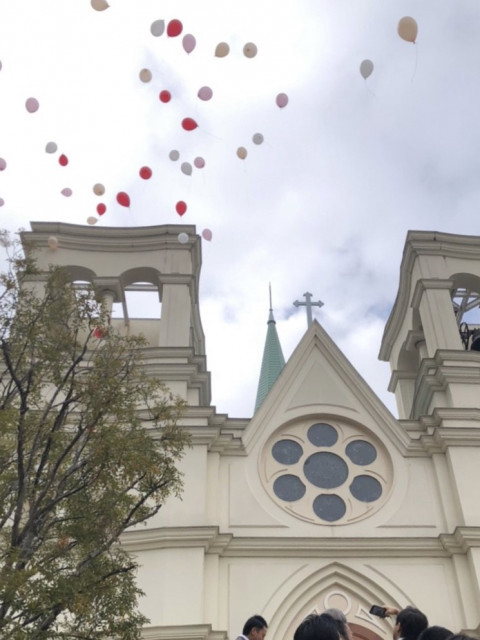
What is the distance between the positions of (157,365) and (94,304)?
288 inches

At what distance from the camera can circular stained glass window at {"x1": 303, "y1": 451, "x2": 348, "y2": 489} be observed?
17.2m

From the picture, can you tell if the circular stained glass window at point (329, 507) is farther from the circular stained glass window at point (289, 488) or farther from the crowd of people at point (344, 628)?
the crowd of people at point (344, 628)

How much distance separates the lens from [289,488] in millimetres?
17109

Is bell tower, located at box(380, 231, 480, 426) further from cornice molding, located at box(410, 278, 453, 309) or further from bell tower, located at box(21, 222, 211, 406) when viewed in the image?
bell tower, located at box(21, 222, 211, 406)

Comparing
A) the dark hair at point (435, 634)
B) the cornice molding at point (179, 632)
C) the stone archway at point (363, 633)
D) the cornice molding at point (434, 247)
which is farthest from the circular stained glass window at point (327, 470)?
the dark hair at point (435, 634)

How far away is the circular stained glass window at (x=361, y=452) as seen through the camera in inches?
698

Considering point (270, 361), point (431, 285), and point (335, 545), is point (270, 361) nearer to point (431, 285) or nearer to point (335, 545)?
point (431, 285)

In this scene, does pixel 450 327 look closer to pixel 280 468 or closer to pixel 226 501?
pixel 280 468

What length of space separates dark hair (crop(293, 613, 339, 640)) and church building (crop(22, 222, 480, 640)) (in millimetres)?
10151

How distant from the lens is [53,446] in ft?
32.4

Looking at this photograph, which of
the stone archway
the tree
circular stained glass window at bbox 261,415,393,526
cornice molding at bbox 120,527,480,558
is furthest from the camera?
circular stained glass window at bbox 261,415,393,526

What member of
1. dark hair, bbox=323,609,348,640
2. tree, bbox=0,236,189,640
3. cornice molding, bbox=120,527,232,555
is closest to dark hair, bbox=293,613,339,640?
dark hair, bbox=323,609,348,640

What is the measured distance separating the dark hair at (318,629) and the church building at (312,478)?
1015 cm

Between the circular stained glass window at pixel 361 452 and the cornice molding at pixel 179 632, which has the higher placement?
the circular stained glass window at pixel 361 452
